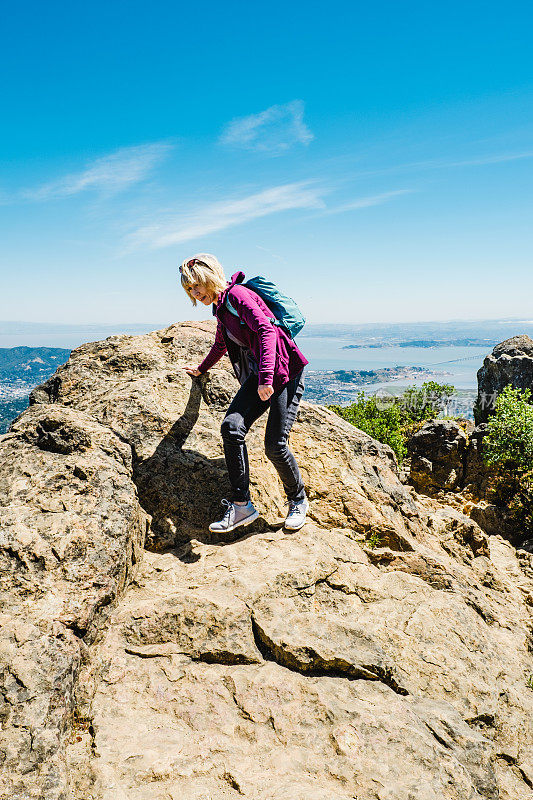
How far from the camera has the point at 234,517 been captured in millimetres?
7211

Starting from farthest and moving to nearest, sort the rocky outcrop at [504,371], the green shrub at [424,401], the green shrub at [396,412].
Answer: the green shrub at [424,401] → the rocky outcrop at [504,371] → the green shrub at [396,412]

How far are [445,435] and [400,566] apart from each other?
20.8 metres

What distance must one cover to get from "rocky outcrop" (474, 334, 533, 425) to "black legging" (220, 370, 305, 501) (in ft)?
128

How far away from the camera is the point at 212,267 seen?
7105 millimetres

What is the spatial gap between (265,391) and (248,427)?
2.94 ft

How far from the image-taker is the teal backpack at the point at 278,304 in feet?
23.1

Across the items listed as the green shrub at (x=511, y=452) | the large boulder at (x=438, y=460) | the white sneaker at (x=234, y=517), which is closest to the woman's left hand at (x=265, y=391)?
the white sneaker at (x=234, y=517)

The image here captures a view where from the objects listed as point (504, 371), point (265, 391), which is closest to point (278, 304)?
point (265, 391)

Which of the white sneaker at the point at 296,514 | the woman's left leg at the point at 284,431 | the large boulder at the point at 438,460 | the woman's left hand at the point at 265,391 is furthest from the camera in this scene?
the large boulder at the point at 438,460

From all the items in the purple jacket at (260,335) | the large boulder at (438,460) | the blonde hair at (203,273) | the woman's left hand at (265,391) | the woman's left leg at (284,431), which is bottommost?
the large boulder at (438,460)

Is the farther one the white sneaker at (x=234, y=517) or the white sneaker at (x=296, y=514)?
the white sneaker at (x=296, y=514)

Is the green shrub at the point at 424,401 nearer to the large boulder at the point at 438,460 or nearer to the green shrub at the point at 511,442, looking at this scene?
the large boulder at the point at 438,460

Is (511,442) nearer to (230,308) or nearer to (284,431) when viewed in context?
(284,431)

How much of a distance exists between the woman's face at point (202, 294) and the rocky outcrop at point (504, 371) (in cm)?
3974
